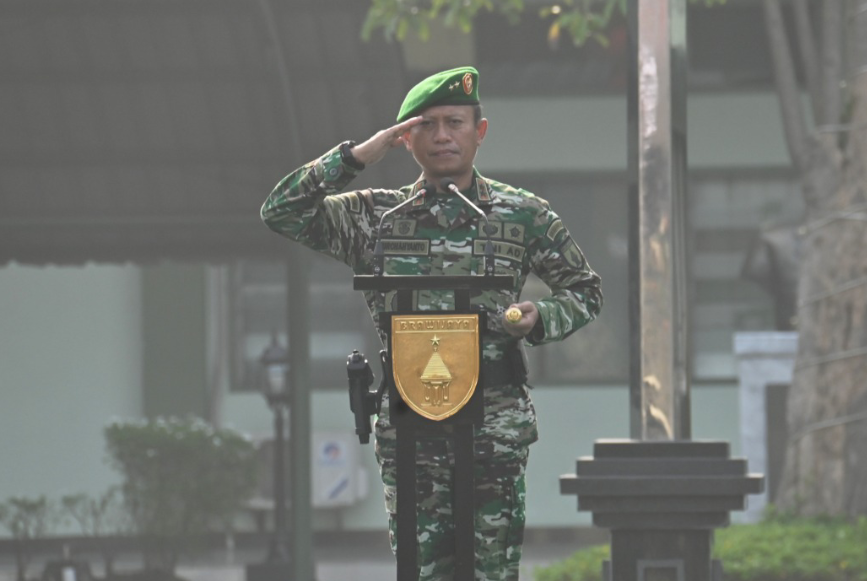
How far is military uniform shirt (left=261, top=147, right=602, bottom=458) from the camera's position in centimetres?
424

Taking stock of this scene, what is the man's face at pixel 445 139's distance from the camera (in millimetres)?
4254

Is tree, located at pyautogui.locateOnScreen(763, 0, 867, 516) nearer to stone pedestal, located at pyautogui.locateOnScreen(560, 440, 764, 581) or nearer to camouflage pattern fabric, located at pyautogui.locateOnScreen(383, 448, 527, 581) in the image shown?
stone pedestal, located at pyautogui.locateOnScreen(560, 440, 764, 581)

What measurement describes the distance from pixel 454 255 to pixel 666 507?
6.24 ft

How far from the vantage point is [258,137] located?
1198cm

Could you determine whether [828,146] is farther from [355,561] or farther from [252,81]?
[355,561]

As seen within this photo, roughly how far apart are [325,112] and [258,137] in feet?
1.82

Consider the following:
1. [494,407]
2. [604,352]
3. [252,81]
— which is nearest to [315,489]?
[604,352]

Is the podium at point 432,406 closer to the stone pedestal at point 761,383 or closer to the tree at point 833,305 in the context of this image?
the tree at point 833,305

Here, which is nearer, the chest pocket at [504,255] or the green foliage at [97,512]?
the chest pocket at [504,255]

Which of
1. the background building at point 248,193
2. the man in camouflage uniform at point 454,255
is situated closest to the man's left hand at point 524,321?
the man in camouflage uniform at point 454,255

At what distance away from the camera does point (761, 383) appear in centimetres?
1372

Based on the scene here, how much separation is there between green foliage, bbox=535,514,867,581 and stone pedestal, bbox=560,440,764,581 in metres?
2.81

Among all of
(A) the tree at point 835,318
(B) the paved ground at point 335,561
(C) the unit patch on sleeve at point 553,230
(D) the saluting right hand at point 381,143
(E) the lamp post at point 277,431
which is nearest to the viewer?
(D) the saluting right hand at point 381,143

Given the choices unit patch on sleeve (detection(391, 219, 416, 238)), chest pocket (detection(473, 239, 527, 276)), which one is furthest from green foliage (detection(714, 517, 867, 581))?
unit patch on sleeve (detection(391, 219, 416, 238))
